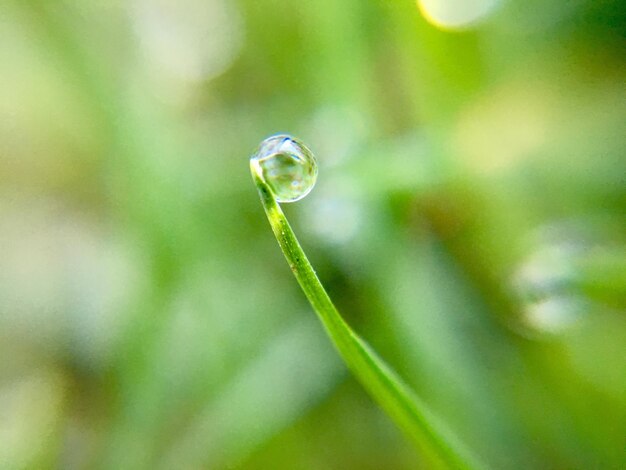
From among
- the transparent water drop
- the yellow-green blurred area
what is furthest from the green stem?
the yellow-green blurred area

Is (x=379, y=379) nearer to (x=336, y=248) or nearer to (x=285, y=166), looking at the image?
(x=285, y=166)

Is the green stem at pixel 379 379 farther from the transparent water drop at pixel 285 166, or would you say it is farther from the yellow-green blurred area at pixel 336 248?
the yellow-green blurred area at pixel 336 248

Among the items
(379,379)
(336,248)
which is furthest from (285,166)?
(336,248)

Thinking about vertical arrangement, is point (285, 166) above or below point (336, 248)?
below

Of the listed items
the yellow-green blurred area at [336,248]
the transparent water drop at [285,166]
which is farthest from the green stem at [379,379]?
the yellow-green blurred area at [336,248]

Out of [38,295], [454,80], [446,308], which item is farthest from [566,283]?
[38,295]
